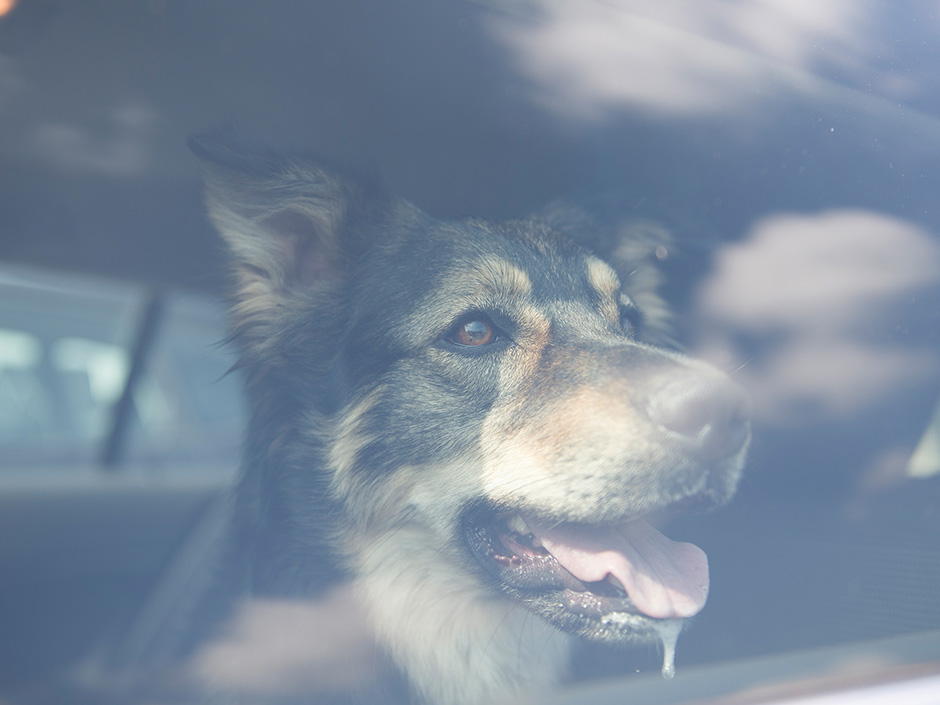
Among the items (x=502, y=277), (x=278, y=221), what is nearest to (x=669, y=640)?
(x=502, y=277)

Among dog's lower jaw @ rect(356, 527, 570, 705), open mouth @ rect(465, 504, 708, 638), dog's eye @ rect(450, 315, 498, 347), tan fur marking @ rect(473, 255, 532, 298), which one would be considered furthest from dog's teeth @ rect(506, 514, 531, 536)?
tan fur marking @ rect(473, 255, 532, 298)

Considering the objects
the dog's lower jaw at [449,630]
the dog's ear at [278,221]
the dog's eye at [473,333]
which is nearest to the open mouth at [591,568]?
the dog's lower jaw at [449,630]

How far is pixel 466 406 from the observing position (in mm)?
2195

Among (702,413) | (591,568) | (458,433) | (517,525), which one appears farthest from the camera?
(458,433)

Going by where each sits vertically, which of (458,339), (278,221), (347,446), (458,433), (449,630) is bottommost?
(449,630)

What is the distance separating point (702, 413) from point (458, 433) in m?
0.72

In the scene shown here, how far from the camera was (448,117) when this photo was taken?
177cm

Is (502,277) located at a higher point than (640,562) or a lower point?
higher

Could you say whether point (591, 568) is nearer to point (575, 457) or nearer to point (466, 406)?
point (575, 457)

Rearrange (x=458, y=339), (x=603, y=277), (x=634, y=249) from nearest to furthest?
(x=458, y=339)
(x=634, y=249)
(x=603, y=277)

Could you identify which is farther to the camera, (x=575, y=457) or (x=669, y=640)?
(x=575, y=457)

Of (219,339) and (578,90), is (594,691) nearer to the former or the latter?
(219,339)

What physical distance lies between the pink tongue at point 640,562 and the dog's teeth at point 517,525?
1.6 inches

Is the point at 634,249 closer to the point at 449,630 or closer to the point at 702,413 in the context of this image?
the point at 702,413
